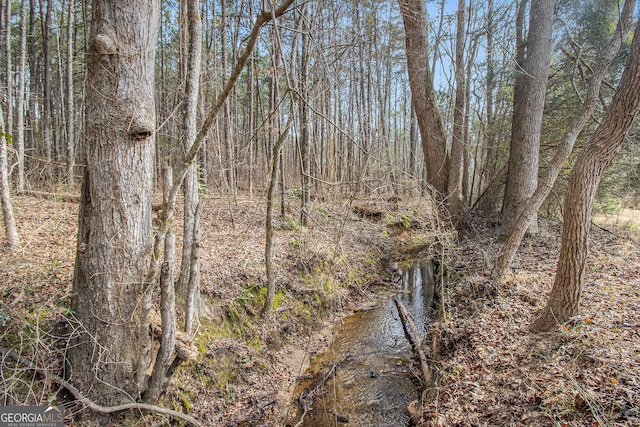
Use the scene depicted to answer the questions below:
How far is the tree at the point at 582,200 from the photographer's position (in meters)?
3.29

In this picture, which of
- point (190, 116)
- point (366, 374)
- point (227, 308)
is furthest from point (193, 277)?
point (366, 374)

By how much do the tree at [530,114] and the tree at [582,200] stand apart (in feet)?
13.8

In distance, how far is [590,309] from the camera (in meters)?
3.93

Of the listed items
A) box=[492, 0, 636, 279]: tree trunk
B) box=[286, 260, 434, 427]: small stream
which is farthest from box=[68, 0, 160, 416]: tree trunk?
box=[492, 0, 636, 279]: tree trunk

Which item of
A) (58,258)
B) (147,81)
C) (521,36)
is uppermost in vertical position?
(521,36)

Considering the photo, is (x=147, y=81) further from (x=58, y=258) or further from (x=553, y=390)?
(x=553, y=390)

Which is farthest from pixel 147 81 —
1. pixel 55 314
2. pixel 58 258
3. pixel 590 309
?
pixel 590 309

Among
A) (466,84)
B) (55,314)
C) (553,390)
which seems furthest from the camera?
(466,84)

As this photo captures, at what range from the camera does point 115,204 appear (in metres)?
2.95

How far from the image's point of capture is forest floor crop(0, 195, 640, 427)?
2.94 metres

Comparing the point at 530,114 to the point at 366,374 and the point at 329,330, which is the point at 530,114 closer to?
the point at 329,330

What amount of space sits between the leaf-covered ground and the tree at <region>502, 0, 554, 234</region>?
7.12 ft

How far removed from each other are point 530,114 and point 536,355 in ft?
21.5

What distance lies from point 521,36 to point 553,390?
990 cm
